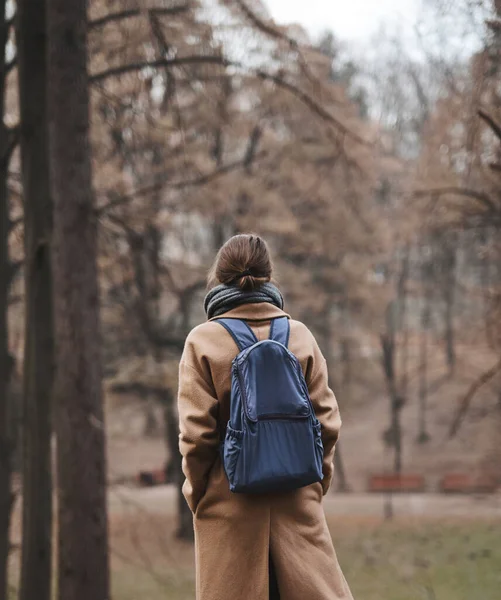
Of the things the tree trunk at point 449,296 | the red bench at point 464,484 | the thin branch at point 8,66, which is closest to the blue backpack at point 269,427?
the thin branch at point 8,66

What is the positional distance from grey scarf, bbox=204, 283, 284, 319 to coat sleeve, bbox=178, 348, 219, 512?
0.23 m

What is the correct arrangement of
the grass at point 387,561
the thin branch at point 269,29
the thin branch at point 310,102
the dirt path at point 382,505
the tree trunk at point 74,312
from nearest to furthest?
the tree trunk at point 74,312, the thin branch at point 269,29, the thin branch at point 310,102, the grass at point 387,561, the dirt path at point 382,505

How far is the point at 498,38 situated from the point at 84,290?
2900 millimetres

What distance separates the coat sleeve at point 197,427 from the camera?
9.02ft

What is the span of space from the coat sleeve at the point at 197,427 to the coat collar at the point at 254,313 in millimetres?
231

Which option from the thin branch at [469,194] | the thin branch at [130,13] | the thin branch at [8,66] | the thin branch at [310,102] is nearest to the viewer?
the thin branch at [130,13]

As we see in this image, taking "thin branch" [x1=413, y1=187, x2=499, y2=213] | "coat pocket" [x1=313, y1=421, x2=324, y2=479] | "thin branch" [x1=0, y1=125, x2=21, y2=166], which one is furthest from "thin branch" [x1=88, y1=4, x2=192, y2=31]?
"thin branch" [x1=413, y1=187, x2=499, y2=213]

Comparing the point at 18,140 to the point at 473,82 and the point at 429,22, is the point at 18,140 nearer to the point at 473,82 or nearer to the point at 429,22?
the point at 429,22

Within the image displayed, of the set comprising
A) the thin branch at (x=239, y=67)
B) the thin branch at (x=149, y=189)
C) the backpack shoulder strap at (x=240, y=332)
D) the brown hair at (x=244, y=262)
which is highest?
the thin branch at (x=239, y=67)

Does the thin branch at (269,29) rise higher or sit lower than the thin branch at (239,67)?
higher

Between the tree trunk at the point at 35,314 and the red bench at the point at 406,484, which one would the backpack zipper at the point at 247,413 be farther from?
the red bench at the point at 406,484

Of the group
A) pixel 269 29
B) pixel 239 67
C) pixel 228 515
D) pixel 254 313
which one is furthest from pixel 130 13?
pixel 228 515

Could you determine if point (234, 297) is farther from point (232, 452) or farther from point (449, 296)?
point (449, 296)

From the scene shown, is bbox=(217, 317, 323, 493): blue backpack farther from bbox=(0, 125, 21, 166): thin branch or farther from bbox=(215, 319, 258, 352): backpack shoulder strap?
bbox=(0, 125, 21, 166): thin branch
